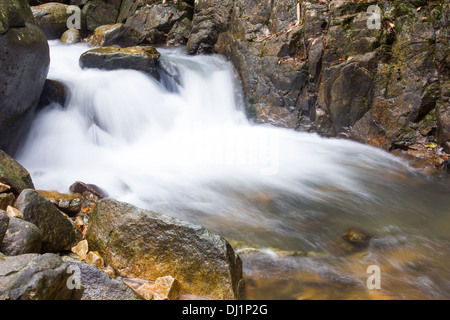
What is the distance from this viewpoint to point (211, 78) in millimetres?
9914

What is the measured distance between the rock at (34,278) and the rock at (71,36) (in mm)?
12529

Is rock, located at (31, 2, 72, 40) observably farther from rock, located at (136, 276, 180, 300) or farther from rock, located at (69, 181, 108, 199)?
rock, located at (136, 276, 180, 300)

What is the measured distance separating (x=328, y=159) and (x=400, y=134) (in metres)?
1.71

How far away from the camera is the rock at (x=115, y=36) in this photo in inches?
451

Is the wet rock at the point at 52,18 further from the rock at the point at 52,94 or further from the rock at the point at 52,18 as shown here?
the rock at the point at 52,94

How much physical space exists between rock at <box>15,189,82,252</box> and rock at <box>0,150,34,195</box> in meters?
0.64

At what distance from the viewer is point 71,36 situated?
12734 millimetres

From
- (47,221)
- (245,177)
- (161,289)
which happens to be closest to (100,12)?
(245,177)

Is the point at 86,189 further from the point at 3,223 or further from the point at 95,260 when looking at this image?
the point at 3,223

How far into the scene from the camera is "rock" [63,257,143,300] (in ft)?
8.27

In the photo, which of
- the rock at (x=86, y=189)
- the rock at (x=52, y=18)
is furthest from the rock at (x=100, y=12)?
the rock at (x=86, y=189)

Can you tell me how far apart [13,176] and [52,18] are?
11.5 metres
